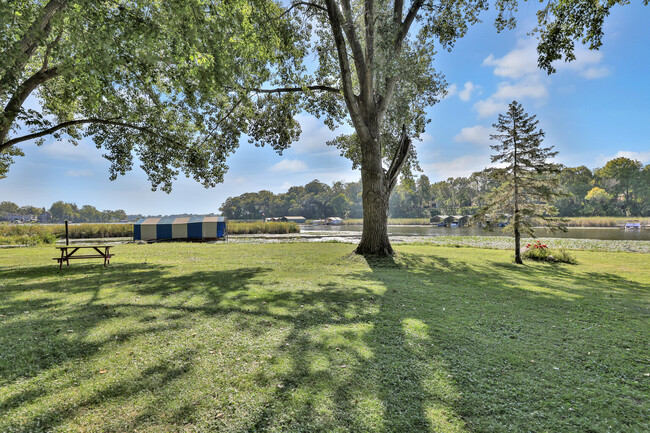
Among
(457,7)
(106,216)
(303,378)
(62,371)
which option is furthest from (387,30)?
(106,216)

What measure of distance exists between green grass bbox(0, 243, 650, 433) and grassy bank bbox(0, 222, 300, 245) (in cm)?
2334

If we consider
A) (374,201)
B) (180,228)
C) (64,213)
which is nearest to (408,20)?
(374,201)

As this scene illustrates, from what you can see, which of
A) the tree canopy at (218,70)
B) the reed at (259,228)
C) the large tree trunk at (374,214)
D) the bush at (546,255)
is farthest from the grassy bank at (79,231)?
the bush at (546,255)

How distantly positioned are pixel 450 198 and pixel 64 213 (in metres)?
150

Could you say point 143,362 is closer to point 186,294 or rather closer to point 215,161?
point 186,294

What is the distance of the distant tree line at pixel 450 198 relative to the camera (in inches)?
2830

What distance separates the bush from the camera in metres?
12.9

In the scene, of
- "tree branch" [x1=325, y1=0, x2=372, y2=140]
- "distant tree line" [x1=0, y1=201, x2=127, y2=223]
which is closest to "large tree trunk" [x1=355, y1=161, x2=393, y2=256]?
"tree branch" [x1=325, y1=0, x2=372, y2=140]

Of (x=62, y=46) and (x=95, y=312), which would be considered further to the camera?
(x=62, y=46)

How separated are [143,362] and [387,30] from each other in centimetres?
1182

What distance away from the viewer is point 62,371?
3.03 metres

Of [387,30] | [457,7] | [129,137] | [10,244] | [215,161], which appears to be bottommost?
[10,244]

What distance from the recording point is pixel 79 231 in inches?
1332

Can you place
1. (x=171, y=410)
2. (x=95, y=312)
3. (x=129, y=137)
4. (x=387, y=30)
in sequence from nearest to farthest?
(x=171, y=410)
(x=95, y=312)
(x=387, y=30)
(x=129, y=137)
